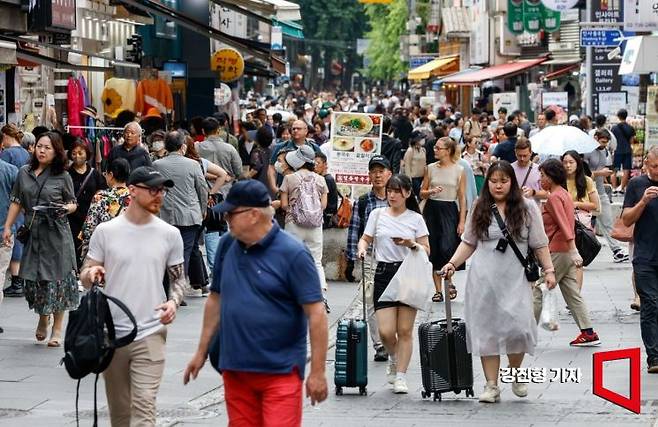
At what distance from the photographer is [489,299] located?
1095cm

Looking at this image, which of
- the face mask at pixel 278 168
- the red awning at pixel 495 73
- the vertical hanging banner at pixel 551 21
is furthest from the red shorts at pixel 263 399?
the red awning at pixel 495 73

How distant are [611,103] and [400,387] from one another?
79.5 feet

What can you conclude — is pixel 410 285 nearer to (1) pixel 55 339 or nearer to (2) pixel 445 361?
(2) pixel 445 361

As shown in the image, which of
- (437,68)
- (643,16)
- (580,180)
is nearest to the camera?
(580,180)

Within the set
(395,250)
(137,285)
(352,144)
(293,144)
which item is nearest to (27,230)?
(395,250)

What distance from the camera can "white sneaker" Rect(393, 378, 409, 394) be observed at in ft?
37.9

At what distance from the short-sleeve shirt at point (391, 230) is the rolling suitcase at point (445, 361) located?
788mm

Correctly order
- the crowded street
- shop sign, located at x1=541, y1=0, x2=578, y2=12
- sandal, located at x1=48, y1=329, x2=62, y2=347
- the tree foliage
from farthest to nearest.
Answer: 1. the tree foliage
2. shop sign, located at x1=541, y1=0, x2=578, y2=12
3. sandal, located at x1=48, y1=329, x2=62, y2=347
4. the crowded street

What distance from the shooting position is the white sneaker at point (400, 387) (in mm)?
11555

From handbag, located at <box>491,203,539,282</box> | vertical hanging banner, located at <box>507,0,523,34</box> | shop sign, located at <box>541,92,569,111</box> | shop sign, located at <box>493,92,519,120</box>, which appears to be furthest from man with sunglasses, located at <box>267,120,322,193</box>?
vertical hanging banner, located at <box>507,0,523,34</box>

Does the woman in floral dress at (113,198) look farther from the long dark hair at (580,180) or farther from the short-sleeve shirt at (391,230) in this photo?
the long dark hair at (580,180)

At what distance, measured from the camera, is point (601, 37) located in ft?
102

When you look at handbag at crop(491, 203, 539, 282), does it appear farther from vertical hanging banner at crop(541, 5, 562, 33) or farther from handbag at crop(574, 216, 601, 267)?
vertical hanging banner at crop(541, 5, 562, 33)

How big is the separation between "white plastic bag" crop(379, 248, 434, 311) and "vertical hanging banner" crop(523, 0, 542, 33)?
39156 millimetres
